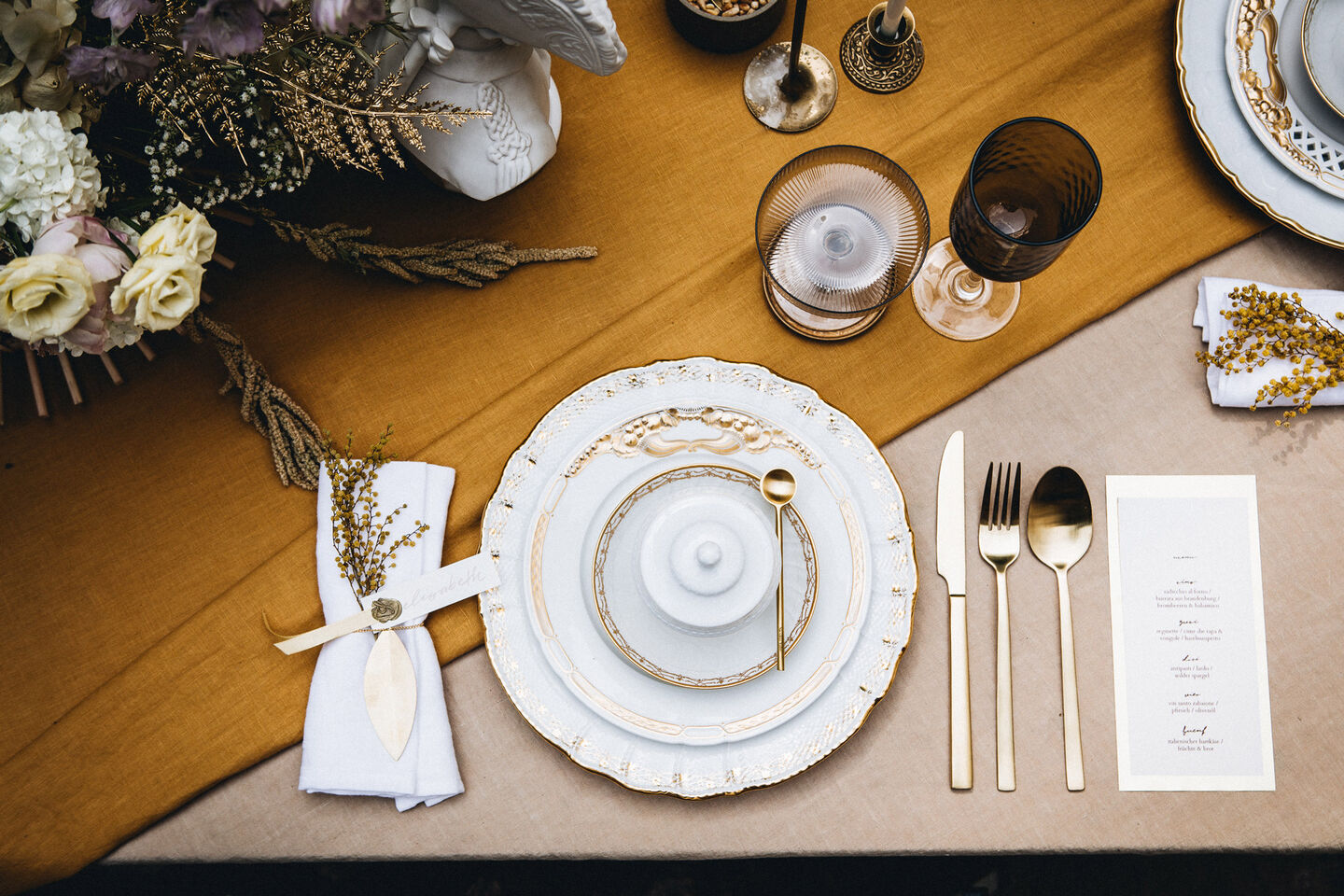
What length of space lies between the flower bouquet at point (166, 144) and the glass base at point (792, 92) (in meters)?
0.34

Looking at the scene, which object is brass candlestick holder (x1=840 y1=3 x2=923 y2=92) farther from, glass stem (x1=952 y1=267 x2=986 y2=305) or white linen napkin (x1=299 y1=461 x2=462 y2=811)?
white linen napkin (x1=299 y1=461 x2=462 y2=811)

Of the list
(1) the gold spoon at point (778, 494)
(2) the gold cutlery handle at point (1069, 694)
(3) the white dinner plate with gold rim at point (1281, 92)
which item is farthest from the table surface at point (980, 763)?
(3) the white dinner plate with gold rim at point (1281, 92)

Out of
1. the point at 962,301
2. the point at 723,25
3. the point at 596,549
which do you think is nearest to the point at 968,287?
the point at 962,301

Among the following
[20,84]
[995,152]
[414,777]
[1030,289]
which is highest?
[20,84]

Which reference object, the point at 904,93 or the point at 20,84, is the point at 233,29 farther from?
the point at 904,93

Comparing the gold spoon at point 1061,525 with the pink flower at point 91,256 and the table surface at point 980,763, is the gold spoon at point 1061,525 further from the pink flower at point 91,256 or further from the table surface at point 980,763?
the pink flower at point 91,256

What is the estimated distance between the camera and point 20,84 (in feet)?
1.98

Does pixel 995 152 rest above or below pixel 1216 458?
above

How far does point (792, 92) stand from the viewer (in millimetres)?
874

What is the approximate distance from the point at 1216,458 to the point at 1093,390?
142 millimetres

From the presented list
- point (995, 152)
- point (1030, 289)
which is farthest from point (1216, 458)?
point (995, 152)

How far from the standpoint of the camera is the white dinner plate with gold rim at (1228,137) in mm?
808

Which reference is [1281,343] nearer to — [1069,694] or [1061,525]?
[1061,525]

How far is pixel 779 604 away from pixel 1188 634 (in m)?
0.43
